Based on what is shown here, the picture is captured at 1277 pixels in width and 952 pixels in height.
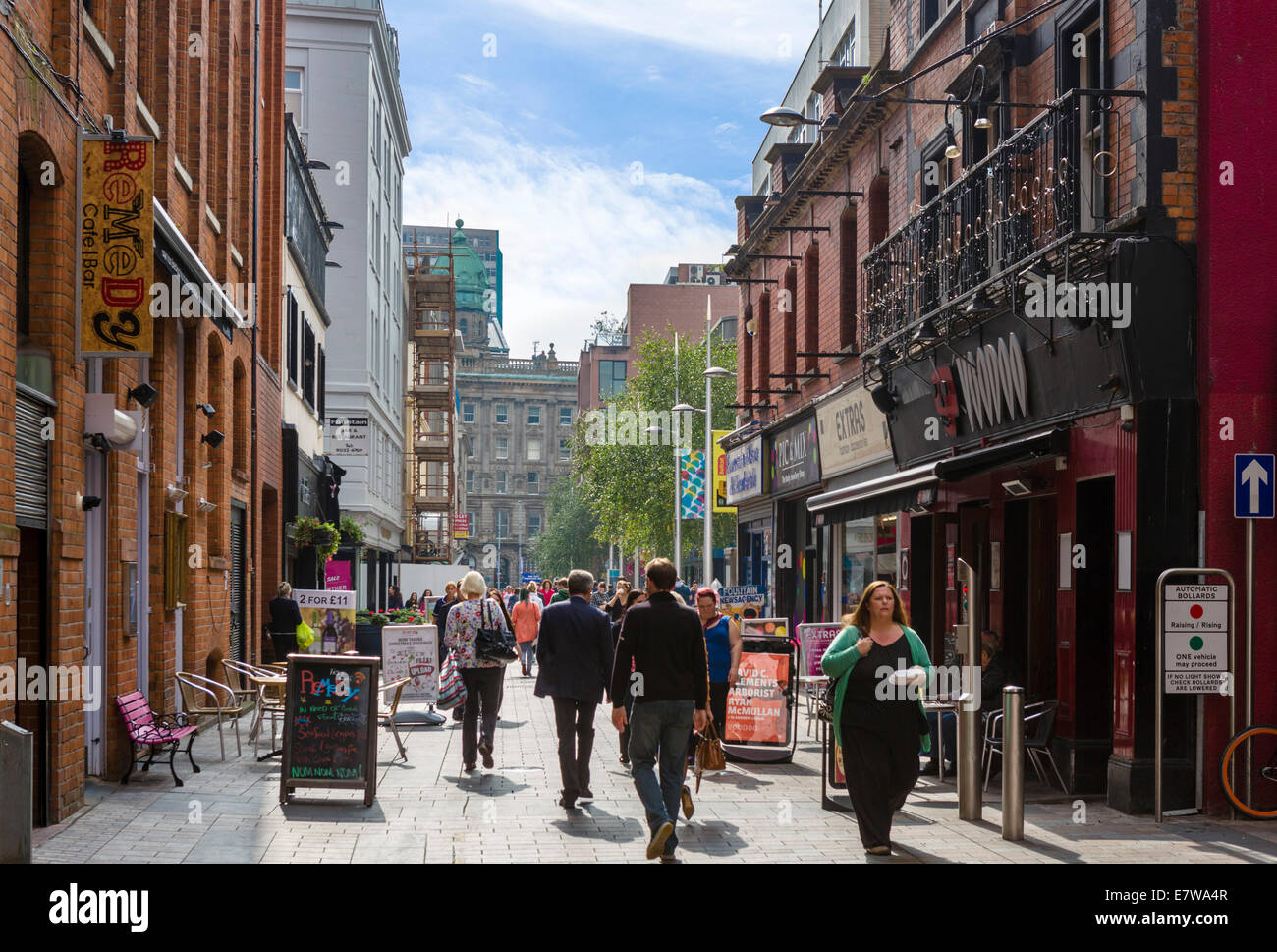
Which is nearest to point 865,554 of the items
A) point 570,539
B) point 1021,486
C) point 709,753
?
point 1021,486

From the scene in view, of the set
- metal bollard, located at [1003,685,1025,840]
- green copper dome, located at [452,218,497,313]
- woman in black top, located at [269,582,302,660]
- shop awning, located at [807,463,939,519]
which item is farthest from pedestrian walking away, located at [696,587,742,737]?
green copper dome, located at [452,218,497,313]

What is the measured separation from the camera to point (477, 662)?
12.7 metres

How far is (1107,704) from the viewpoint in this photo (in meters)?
12.2

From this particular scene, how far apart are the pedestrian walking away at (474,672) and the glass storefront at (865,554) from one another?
7388 mm

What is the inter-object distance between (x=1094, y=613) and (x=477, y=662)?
542 cm

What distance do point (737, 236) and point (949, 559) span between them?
1621 centimetres

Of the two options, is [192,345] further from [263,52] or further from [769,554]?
[769,554]

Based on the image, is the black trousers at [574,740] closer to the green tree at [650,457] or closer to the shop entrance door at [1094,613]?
the shop entrance door at [1094,613]

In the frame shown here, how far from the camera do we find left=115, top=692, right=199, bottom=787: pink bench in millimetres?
11594

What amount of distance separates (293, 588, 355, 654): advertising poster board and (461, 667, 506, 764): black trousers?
899 cm

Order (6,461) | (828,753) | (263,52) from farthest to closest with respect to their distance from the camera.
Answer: (263,52) → (828,753) → (6,461)

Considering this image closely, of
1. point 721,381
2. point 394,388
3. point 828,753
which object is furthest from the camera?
point 721,381

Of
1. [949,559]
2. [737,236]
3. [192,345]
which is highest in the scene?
[737,236]
